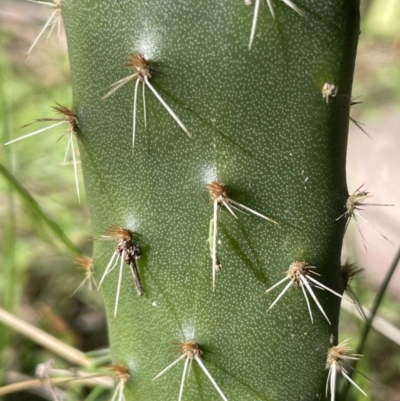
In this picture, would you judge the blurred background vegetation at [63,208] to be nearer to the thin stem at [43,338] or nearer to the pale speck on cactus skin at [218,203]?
the thin stem at [43,338]

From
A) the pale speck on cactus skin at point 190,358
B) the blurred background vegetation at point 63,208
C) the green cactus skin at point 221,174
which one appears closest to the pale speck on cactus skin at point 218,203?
the green cactus skin at point 221,174

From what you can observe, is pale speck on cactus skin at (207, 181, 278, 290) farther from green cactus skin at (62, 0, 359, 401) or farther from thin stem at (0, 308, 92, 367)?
thin stem at (0, 308, 92, 367)

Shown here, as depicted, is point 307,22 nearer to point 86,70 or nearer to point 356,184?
point 86,70

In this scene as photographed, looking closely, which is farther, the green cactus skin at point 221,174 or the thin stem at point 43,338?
the thin stem at point 43,338

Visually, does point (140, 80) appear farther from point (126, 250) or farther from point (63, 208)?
point (63, 208)

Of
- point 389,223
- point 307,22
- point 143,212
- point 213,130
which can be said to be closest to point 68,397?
point 143,212
